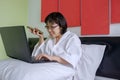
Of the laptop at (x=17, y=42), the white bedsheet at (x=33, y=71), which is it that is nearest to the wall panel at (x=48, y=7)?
the laptop at (x=17, y=42)

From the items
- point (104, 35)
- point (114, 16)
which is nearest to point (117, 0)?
point (114, 16)

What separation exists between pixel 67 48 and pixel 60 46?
0.10m

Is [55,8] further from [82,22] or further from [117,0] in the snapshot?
[117,0]

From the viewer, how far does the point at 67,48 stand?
1438mm

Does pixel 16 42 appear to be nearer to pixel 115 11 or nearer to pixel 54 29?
pixel 54 29

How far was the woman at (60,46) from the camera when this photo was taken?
4.54ft

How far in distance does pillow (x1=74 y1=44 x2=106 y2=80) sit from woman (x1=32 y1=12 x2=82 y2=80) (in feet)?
0.26

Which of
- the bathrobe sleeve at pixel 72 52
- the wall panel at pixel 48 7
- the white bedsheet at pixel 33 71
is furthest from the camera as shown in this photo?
the wall panel at pixel 48 7

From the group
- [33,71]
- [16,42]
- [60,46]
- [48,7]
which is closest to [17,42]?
[16,42]

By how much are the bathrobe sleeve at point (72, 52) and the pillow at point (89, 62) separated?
0.26 ft

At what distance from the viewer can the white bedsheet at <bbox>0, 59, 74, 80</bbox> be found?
44.9 inches

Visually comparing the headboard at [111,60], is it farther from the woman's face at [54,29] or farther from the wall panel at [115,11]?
the woman's face at [54,29]

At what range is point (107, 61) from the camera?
1.46 metres

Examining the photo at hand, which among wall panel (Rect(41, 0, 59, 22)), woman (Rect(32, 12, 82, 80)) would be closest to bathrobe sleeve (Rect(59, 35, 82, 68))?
woman (Rect(32, 12, 82, 80))
